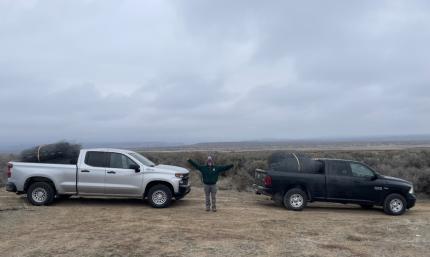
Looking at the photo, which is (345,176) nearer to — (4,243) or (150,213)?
(150,213)

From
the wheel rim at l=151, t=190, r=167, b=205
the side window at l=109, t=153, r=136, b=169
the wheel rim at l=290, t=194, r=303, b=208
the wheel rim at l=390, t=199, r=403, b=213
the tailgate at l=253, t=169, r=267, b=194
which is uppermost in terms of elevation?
the side window at l=109, t=153, r=136, b=169

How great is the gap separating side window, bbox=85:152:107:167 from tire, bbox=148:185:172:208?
172 centimetres

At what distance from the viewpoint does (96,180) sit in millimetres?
15023

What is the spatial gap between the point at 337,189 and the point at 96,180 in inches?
294

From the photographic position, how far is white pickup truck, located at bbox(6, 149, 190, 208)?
49.3ft

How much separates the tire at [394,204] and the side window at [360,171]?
3.00 feet

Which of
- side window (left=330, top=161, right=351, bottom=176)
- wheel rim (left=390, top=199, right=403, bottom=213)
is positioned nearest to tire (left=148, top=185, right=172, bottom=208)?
side window (left=330, top=161, right=351, bottom=176)

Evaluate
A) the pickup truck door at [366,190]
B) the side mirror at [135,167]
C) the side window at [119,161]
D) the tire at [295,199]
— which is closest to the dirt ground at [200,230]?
the tire at [295,199]

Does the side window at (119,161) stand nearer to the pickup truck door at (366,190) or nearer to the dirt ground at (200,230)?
the dirt ground at (200,230)

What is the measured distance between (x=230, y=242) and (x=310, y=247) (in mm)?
1585

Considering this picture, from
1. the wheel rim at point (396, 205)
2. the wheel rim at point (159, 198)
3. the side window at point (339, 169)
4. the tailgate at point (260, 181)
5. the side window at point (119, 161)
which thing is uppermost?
the side window at point (119, 161)

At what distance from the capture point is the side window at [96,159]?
15.2 m

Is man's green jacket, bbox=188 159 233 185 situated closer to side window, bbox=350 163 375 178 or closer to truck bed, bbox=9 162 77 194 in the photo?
truck bed, bbox=9 162 77 194

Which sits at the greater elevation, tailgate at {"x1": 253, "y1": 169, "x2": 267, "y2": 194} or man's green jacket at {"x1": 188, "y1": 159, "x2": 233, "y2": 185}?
man's green jacket at {"x1": 188, "y1": 159, "x2": 233, "y2": 185}
